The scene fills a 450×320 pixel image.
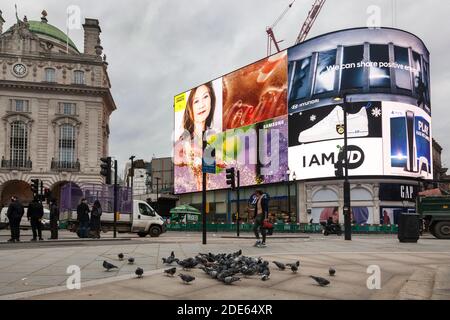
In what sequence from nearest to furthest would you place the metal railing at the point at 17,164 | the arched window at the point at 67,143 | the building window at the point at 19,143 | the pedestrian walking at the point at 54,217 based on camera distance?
the pedestrian walking at the point at 54,217 → the metal railing at the point at 17,164 → the building window at the point at 19,143 → the arched window at the point at 67,143

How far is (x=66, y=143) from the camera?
202 feet

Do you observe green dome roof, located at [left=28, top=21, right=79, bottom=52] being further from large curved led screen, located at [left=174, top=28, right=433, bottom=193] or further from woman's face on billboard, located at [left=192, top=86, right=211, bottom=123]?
large curved led screen, located at [left=174, top=28, right=433, bottom=193]

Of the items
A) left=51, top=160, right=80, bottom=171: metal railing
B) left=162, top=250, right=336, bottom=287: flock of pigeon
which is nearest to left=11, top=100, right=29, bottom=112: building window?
left=51, top=160, right=80, bottom=171: metal railing

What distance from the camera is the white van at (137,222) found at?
2664 cm

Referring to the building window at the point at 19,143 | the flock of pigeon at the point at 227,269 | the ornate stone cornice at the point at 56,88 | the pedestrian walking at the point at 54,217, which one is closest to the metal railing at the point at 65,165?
the building window at the point at 19,143

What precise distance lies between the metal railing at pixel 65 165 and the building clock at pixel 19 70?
37.1 ft

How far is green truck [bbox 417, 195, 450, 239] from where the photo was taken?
23.4m

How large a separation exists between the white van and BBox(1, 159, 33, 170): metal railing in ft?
123

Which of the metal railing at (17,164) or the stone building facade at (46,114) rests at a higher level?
the stone building facade at (46,114)

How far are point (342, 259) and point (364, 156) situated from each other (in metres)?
34.8

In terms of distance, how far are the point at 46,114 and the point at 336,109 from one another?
119 feet

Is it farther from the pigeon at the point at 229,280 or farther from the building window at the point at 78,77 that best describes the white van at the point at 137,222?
the building window at the point at 78,77

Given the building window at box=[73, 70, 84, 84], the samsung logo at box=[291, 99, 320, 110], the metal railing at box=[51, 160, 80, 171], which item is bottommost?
the metal railing at box=[51, 160, 80, 171]
